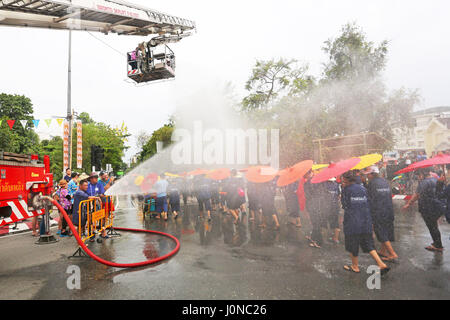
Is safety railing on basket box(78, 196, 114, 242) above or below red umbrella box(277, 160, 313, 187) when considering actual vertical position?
below

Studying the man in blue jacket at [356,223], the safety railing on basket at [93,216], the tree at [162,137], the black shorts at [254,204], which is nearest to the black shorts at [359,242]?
the man in blue jacket at [356,223]

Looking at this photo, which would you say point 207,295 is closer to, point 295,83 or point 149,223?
point 149,223

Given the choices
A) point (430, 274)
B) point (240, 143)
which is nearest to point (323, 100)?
point (240, 143)

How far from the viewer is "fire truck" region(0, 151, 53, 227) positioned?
19.4ft

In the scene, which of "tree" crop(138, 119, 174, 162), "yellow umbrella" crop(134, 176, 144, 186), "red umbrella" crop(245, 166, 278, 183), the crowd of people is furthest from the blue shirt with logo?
"tree" crop(138, 119, 174, 162)

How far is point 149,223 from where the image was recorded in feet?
29.6

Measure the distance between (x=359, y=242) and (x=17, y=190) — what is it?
8.45m

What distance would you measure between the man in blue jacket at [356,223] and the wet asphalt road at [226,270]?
39 cm

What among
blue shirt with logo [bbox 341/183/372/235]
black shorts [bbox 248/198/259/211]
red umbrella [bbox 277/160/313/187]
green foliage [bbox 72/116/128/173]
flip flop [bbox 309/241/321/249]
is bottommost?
flip flop [bbox 309/241/321/249]

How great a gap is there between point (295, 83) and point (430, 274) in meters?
20.4

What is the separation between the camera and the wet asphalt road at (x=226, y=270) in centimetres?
356

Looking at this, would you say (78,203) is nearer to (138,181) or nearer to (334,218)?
(138,181)

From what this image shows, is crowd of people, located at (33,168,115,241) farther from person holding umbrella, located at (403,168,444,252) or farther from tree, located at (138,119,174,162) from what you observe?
tree, located at (138,119,174,162)

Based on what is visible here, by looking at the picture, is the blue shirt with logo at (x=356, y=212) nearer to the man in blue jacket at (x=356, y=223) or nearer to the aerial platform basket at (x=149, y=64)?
the man in blue jacket at (x=356, y=223)
